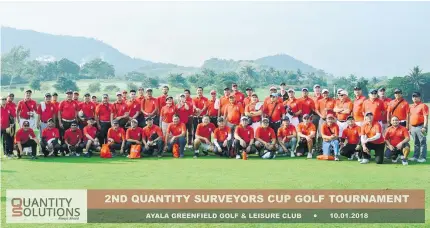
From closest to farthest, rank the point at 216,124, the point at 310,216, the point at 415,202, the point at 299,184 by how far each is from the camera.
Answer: the point at 310,216
the point at 415,202
the point at 299,184
the point at 216,124

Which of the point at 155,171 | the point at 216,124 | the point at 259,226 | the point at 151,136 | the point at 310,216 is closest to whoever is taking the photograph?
the point at 259,226

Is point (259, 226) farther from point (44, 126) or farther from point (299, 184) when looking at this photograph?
point (44, 126)

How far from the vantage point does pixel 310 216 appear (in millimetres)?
6648

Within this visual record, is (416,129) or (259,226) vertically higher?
(416,129)

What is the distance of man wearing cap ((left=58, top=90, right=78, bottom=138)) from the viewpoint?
1359cm

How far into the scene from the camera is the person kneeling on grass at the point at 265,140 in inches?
503

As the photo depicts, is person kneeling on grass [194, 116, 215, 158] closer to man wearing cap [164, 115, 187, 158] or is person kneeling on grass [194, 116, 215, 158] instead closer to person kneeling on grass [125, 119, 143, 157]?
man wearing cap [164, 115, 187, 158]

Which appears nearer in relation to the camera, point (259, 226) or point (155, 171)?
point (259, 226)

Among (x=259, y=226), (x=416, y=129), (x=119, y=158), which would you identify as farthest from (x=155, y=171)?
(x=416, y=129)

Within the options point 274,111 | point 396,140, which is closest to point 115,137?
point 274,111

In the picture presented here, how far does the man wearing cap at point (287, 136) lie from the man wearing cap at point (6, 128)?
24.5 ft

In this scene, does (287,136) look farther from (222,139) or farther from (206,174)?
(206,174)

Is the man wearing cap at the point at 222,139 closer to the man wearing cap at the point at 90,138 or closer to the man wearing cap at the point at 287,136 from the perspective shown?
the man wearing cap at the point at 287,136

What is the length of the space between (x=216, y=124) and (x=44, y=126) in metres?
4.99
